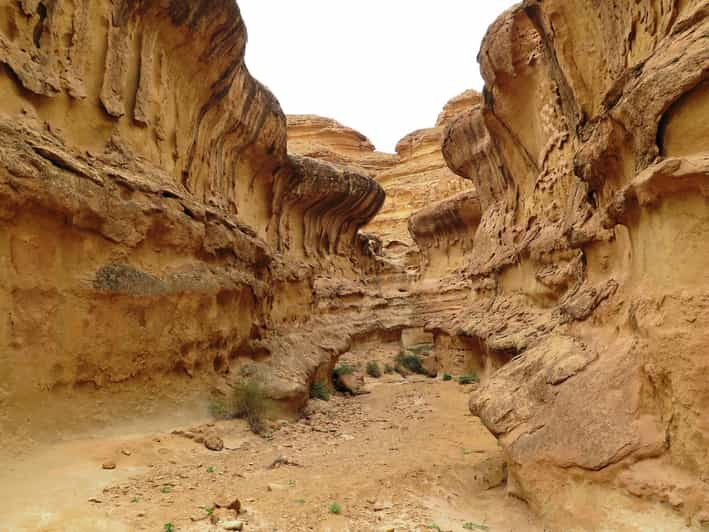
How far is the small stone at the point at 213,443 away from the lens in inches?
231

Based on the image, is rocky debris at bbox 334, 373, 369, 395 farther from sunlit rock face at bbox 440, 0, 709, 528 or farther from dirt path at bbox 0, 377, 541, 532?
sunlit rock face at bbox 440, 0, 709, 528

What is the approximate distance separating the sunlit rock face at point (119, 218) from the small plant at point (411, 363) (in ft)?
23.3

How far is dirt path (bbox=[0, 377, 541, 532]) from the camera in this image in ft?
11.9

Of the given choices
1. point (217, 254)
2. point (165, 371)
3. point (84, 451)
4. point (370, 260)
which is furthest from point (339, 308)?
point (84, 451)

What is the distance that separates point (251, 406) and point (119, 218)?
11.3 feet

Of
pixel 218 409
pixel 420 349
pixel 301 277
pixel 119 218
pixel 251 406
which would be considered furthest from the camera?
pixel 420 349

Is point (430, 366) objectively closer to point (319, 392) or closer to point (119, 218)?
point (319, 392)

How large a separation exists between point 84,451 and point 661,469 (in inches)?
205

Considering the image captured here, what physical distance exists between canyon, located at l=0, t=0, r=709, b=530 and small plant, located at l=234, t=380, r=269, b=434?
0.27m

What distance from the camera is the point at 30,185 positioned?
456 cm

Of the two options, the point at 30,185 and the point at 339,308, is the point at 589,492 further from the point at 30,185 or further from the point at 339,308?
the point at 339,308

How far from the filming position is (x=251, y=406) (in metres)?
7.18

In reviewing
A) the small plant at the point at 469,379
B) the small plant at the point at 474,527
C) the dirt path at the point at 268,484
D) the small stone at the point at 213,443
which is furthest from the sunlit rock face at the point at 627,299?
the small plant at the point at 469,379

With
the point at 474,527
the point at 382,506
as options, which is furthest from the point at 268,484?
the point at 474,527
